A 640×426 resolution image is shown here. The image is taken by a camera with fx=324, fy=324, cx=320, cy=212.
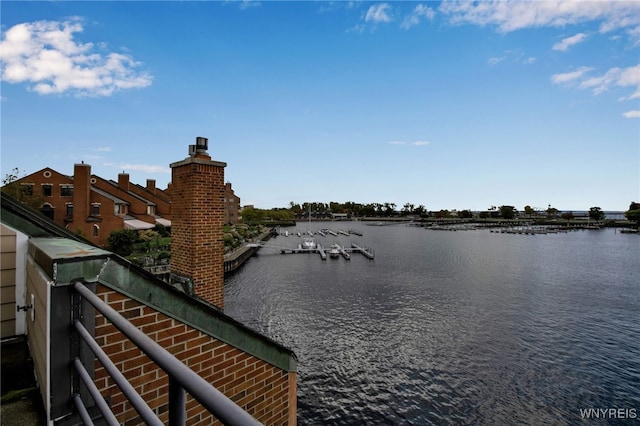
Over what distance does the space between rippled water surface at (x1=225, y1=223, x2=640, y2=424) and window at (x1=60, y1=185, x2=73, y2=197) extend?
17.8m

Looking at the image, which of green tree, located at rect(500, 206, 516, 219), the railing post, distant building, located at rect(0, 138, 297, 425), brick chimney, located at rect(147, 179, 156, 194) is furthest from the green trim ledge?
green tree, located at rect(500, 206, 516, 219)

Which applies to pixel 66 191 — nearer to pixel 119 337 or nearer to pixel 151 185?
pixel 151 185

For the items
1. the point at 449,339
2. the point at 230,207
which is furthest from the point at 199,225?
the point at 230,207

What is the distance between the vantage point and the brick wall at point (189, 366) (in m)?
2.26

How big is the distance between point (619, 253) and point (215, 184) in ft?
236

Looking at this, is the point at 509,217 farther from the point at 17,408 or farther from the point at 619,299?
the point at 17,408

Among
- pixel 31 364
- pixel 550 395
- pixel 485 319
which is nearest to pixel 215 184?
pixel 31 364

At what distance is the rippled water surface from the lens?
13.7 m

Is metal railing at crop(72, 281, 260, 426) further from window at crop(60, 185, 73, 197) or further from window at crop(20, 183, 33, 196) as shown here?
window at crop(60, 185, 73, 197)

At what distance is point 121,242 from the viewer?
25.8m

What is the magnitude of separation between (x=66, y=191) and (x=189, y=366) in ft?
120

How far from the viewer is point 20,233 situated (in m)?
2.94

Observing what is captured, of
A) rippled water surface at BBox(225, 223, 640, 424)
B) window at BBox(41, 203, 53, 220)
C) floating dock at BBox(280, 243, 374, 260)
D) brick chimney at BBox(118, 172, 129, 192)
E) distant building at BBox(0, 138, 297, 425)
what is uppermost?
brick chimney at BBox(118, 172, 129, 192)

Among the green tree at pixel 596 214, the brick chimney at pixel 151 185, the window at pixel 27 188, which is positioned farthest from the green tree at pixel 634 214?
the window at pixel 27 188
